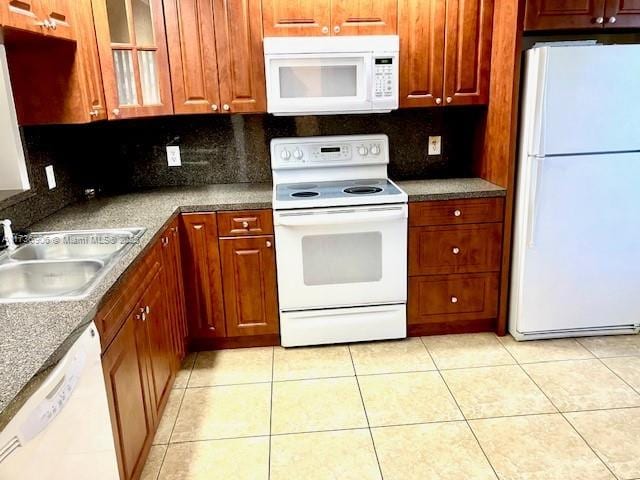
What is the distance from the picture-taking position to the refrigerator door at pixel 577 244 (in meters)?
2.65

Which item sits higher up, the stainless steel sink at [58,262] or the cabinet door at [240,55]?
the cabinet door at [240,55]

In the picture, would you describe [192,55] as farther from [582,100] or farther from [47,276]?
[582,100]

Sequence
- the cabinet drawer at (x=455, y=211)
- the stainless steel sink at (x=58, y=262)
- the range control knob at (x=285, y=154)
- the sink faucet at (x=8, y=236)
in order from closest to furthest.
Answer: the stainless steel sink at (x=58, y=262) < the sink faucet at (x=8, y=236) < the cabinet drawer at (x=455, y=211) < the range control knob at (x=285, y=154)

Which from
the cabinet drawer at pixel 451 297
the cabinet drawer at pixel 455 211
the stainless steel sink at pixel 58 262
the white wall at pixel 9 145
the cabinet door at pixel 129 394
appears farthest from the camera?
the cabinet drawer at pixel 451 297

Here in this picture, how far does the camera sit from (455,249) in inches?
113

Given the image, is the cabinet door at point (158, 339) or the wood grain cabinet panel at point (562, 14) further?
the wood grain cabinet panel at point (562, 14)

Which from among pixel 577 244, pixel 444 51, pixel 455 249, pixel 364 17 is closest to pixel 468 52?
pixel 444 51

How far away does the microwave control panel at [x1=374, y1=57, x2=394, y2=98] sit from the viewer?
2.72 meters

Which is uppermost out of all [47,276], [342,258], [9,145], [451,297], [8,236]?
[9,145]

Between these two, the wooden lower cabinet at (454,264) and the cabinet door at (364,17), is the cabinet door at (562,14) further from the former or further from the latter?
the wooden lower cabinet at (454,264)

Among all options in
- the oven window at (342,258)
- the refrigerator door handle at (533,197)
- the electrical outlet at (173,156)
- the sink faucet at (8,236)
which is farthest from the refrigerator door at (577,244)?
the sink faucet at (8,236)

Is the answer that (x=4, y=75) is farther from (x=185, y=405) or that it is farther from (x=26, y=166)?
(x=185, y=405)

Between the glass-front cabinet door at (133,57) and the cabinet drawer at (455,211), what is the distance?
4.66 ft

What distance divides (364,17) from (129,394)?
2133 mm
